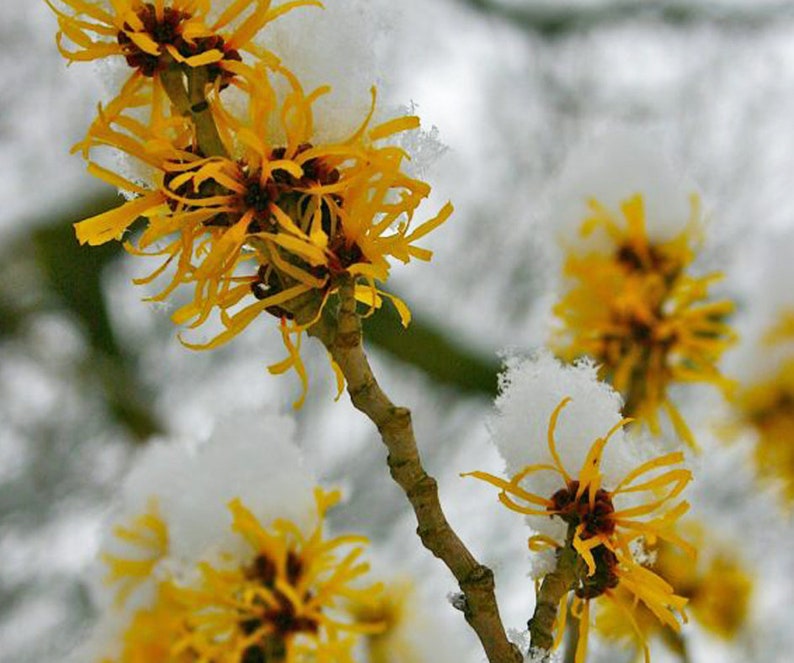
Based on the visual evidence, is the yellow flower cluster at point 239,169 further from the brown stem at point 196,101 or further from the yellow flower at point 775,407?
the yellow flower at point 775,407

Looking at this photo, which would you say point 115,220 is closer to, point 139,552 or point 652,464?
point 652,464

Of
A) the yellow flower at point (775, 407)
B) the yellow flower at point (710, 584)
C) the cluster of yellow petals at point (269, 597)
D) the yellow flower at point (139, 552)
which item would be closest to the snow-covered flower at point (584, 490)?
the cluster of yellow petals at point (269, 597)

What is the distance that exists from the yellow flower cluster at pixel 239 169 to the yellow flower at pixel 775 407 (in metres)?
1.70

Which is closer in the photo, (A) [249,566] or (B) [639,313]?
(A) [249,566]

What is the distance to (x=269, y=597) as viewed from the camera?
1.11 metres

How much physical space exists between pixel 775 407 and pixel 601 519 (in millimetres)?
1665

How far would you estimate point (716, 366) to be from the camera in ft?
5.49

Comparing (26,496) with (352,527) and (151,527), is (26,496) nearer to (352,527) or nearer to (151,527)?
(352,527)

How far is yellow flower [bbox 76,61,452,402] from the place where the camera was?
80cm

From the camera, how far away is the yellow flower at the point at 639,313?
5.33ft

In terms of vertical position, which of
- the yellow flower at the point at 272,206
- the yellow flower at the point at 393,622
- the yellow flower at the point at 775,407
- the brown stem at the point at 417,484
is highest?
the yellow flower at the point at 775,407

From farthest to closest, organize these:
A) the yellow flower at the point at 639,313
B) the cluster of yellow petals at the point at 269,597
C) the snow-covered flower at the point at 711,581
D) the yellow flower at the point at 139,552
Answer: the snow-covered flower at the point at 711,581, the yellow flower at the point at 639,313, the yellow flower at the point at 139,552, the cluster of yellow petals at the point at 269,597

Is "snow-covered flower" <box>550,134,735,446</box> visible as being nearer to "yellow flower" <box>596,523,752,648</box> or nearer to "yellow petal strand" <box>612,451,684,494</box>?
"yellow flower" <box>596,523,752,648</box>

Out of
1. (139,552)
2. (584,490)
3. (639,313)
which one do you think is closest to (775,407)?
(639,313)
